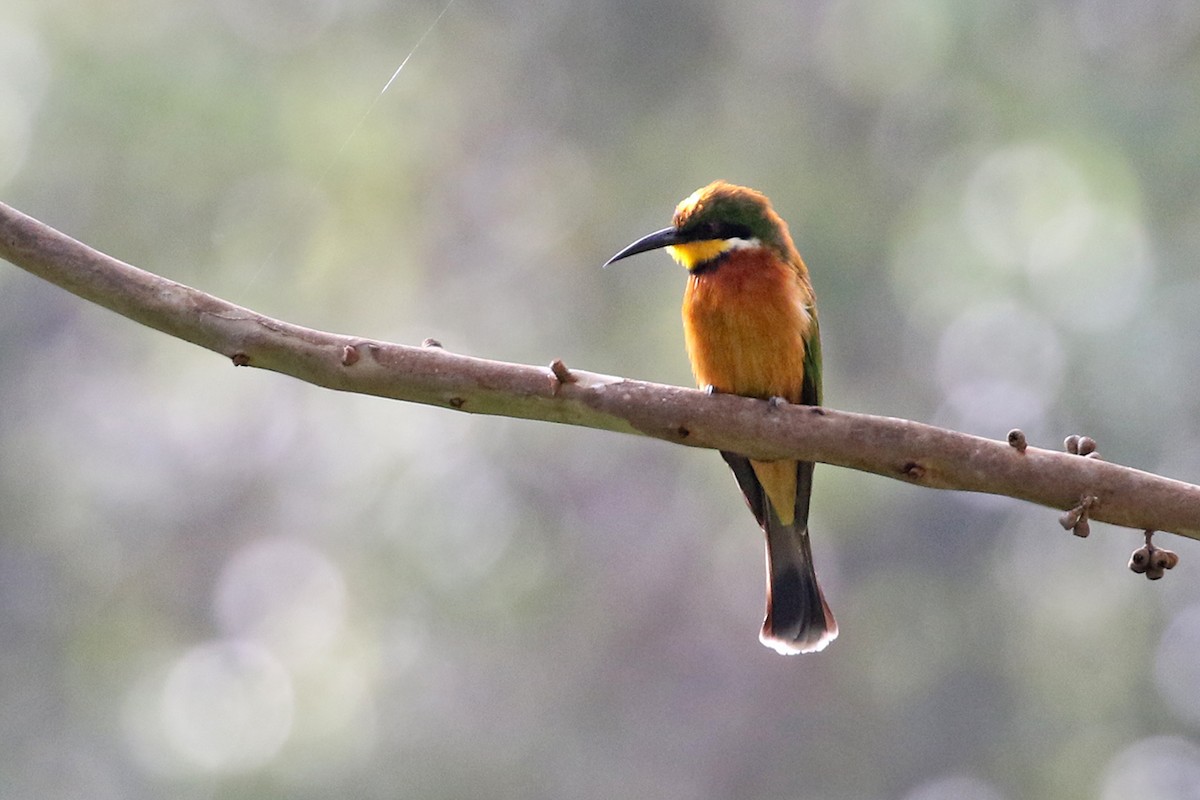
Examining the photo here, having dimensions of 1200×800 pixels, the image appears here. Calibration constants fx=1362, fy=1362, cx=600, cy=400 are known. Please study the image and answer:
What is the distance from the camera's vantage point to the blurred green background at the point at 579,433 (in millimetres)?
5711

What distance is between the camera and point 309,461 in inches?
243

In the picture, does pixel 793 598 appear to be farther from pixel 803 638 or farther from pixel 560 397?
pixel 560 397

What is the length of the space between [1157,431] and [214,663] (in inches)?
161

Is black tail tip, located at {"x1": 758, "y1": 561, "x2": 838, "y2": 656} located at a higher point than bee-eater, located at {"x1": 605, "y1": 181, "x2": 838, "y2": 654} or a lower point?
lower

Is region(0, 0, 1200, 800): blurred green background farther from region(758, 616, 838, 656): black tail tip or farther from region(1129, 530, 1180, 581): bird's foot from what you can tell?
region(1129, 530, 1180, 581): bird's foot

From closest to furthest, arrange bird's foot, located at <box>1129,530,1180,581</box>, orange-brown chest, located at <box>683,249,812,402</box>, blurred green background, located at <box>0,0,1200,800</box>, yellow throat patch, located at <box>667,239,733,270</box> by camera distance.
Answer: bird's foot, located at <box>1129,530,1180,581</box>, orange-brown chest, located at <box>683,249,812,402</box>, yellow throat patch, located at <box>667,239,733,270</box>, blurred green background, located at <box>0,0,1200,800</box>

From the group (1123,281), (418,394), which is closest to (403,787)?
(1123,281)

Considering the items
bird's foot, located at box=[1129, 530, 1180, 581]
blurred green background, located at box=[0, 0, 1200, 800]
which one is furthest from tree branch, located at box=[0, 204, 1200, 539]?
blurred green background, located at box=[0, 0, 1200, 800]

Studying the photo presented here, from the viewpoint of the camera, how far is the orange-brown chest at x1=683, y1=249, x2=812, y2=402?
275cm

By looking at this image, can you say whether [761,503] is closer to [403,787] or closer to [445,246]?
[403,787]

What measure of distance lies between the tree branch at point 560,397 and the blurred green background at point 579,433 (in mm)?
3385

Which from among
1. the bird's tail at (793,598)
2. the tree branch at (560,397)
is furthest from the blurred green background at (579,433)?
the tree branch at (560,397)

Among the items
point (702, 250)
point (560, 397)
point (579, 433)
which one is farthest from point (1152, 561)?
point (579, 433)

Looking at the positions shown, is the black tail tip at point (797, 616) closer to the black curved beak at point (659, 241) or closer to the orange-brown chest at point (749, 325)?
the orange-brown chest at point (749, 325)
